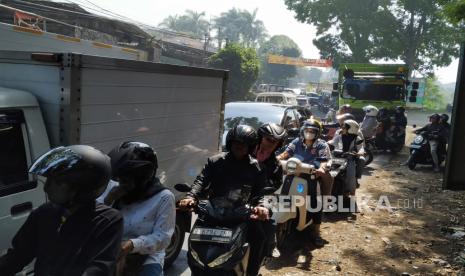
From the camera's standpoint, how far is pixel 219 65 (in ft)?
102

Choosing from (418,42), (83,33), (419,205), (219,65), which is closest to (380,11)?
(418,42)

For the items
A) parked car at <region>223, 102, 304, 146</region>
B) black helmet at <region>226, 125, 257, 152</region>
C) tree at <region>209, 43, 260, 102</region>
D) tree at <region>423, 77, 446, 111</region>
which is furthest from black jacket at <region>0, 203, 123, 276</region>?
tree at <region>423, 77, 446, 111</region>

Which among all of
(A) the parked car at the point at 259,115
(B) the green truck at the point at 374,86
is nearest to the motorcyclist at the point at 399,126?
(B) the green truck at the point at 374,86

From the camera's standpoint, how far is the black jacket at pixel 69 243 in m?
1.69

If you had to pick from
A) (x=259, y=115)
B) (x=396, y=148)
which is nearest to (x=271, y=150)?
(x=259, y=115)

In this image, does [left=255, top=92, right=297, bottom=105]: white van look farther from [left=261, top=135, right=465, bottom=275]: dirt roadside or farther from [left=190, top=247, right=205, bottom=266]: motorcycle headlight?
[left=190, top=247, right=205, bottom=266]: motorcycle headlight

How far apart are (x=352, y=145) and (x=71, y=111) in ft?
17.4

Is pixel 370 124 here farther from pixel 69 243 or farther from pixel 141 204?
pixel 69 243

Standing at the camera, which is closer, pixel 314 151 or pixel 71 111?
pixel 71 111

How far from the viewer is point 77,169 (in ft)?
5.58

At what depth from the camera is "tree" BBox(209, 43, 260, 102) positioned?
31.0 meters

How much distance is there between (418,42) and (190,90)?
34.2 meters

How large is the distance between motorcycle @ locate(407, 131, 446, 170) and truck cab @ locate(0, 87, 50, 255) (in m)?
10.5

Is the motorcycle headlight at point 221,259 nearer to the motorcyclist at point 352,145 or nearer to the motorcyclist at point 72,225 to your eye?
the motorcyclist at point 72,225
